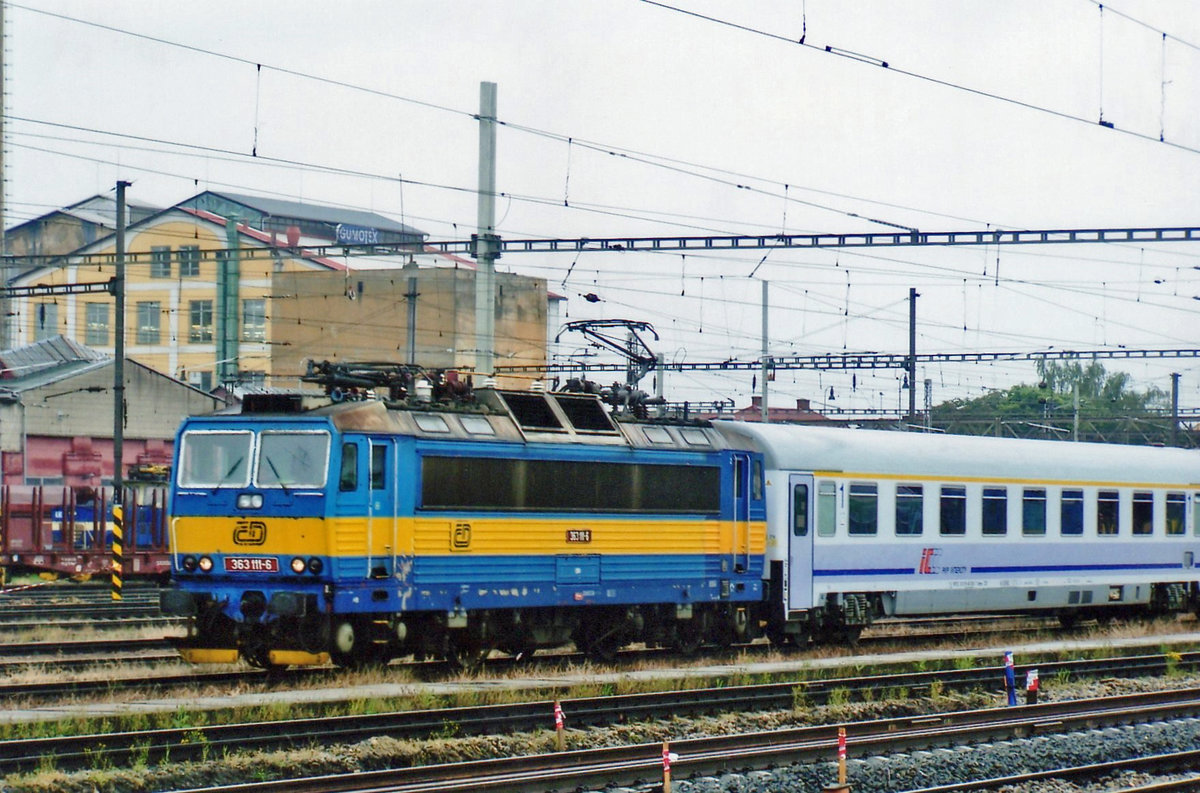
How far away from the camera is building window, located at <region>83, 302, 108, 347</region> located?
9275 cm

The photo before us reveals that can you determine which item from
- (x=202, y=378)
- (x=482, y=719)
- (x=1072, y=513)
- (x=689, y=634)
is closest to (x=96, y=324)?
(x=202, y=378)

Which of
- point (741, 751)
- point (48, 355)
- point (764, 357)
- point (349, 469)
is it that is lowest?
point (741, 751)

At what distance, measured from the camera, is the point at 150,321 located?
3656 inches

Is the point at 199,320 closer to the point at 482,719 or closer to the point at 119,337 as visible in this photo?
the point at 119,337

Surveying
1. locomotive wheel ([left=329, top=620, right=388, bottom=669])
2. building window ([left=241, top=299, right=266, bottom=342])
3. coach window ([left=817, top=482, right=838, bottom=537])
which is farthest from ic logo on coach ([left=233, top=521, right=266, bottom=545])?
building window ([left=241, top=299, right=266, bottom=342])

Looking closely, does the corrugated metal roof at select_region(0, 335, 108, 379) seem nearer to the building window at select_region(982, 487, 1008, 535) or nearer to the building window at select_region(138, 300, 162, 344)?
the building window at select_region(138, 300, 162, 344)

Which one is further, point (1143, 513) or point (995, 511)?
point (1143, 513)

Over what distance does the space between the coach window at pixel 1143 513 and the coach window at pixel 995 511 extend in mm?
3961

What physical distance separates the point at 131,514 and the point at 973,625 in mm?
21943

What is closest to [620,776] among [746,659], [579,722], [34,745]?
[579,722]

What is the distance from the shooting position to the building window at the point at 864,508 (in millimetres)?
26047

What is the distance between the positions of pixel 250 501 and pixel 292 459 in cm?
74

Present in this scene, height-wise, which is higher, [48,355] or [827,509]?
[48,355]

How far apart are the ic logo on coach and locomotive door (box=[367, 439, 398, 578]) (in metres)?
1.27
